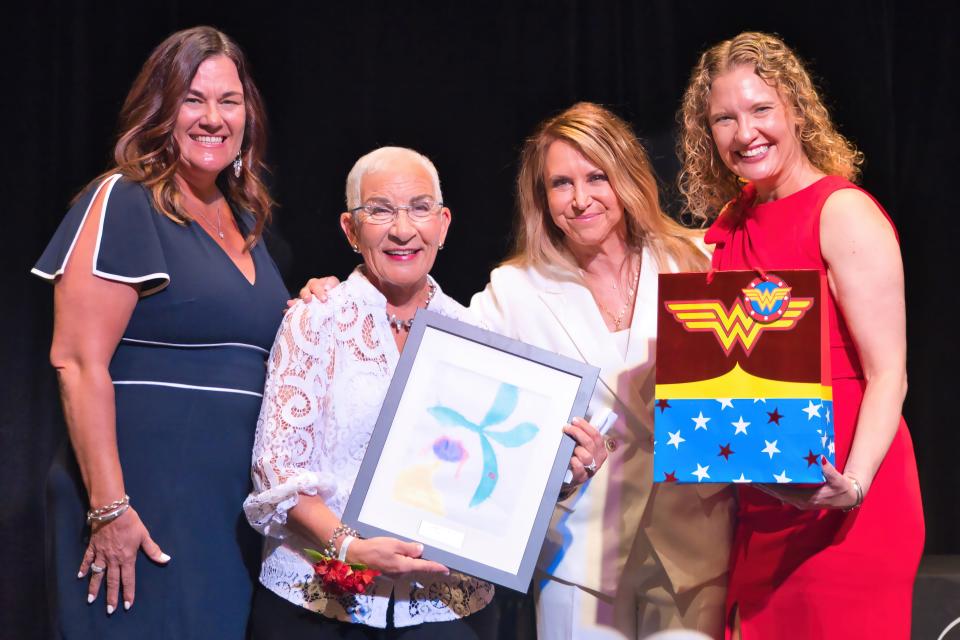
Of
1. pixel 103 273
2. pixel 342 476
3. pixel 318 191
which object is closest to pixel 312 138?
pixel 318 191

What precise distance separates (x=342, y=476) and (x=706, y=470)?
2.40 feet

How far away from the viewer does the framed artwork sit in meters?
1.98

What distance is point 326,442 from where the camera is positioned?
→ 2.10 meters

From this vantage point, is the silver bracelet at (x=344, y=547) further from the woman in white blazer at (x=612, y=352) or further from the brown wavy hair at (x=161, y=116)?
the brown wavy hair at (x=161, y=116)

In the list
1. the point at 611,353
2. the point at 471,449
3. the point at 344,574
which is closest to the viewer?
the point at 344,574

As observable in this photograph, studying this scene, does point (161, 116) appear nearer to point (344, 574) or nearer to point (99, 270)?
point (99, 270)

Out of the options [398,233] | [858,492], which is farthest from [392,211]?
[858,492]

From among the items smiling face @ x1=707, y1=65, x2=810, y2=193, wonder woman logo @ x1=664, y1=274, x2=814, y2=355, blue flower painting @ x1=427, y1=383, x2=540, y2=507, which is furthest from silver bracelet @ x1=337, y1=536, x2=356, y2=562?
smiling face @ x1=707, y1=65, x2=810, y2=193

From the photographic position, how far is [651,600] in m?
2.40

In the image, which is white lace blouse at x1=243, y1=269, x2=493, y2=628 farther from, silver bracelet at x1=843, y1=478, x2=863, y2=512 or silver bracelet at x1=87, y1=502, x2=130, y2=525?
silver bracelet at x1=843, y1=478, x2=863, y2=512

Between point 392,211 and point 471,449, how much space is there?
0.54 meters

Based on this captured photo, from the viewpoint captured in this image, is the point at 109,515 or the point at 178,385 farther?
the point at 178,385

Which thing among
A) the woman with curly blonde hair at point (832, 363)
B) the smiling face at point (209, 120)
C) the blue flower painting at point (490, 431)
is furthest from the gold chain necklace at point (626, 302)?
the smiling face at point (209, 120)

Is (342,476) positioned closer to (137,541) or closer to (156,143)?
(137,541)
